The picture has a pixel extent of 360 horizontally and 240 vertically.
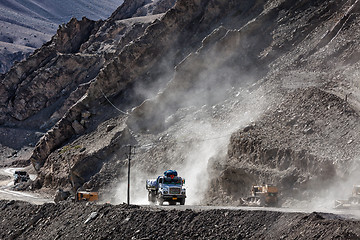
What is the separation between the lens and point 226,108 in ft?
147

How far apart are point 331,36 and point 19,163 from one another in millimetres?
54345

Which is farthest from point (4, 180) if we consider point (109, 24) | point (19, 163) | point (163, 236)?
point (163, 236)

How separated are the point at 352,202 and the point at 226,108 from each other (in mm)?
20835

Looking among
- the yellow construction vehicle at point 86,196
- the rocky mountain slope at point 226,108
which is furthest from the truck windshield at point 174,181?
the yellow construction vehicle at point 86,196

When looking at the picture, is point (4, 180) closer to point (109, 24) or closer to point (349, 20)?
point (109, 24)

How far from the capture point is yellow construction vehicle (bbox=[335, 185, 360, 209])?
24.7 meters

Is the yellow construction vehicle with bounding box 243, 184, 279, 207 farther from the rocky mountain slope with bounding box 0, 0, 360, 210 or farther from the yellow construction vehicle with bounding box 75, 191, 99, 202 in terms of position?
the yellow construction vehicle with bounding box 75, 191, 99, 202

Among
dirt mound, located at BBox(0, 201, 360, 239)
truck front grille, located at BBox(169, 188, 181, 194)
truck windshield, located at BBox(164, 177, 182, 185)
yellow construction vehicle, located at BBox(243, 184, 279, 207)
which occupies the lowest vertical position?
dirt mound, located at BBox(0, 201, 360, 239)

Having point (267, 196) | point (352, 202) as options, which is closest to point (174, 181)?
point (267, 196)

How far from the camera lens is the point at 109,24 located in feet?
296

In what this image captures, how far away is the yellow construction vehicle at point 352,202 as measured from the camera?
24.7 meters

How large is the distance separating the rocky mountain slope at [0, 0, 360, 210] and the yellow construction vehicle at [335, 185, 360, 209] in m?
2.12

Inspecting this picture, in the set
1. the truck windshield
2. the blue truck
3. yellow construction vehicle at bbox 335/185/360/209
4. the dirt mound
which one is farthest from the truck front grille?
yellow construction vehicle at bbox 335/185/360/209

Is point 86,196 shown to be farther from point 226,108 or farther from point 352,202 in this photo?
point 352,202
